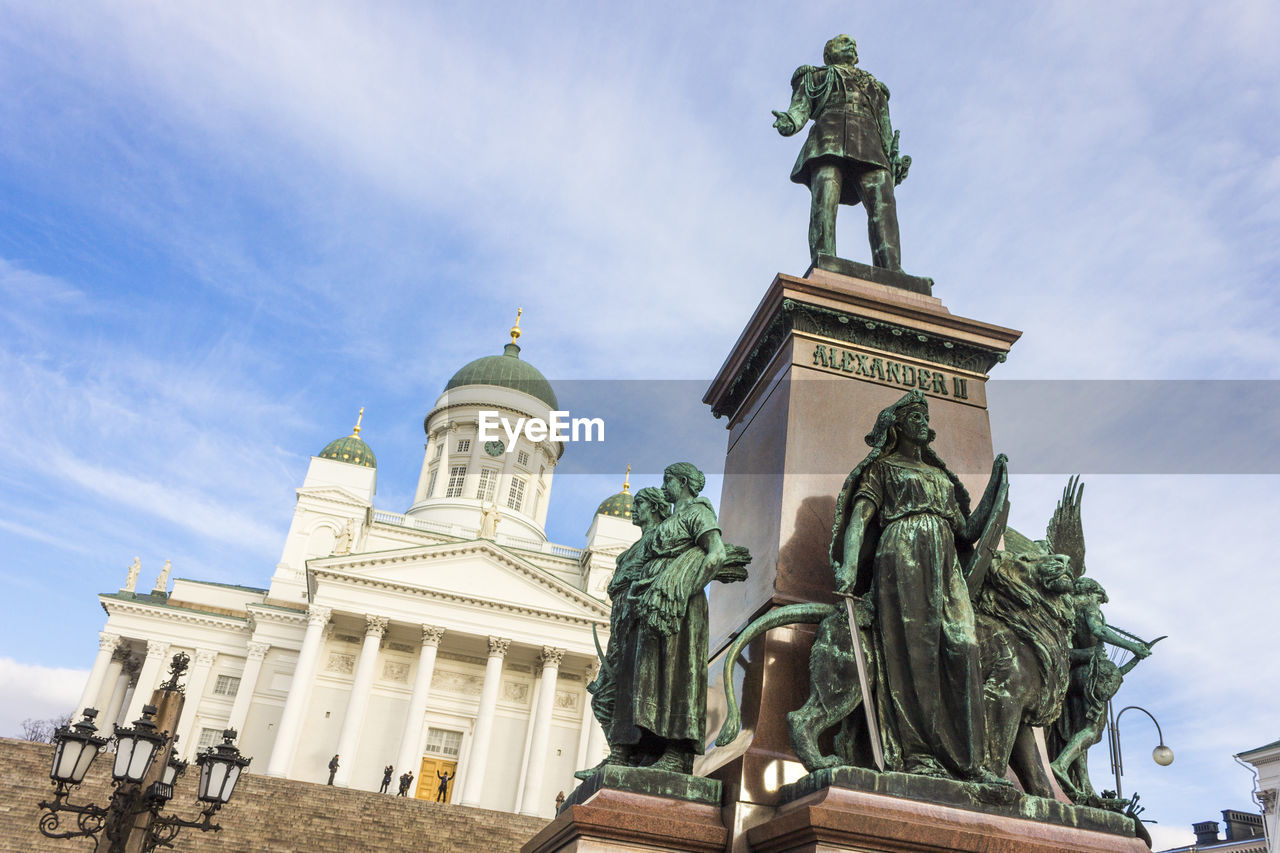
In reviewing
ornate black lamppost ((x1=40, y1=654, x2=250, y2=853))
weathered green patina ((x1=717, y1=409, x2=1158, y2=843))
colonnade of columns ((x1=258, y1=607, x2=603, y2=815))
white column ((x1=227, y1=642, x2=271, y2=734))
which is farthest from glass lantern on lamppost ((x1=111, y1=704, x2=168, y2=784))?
white column ((x1=227, y1=642, x2=271, y2=734))

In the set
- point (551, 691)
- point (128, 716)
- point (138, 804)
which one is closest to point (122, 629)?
point (128, 716)

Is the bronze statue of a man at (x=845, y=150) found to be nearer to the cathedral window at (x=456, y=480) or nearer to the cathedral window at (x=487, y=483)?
the cathedral window at (x=487, y=483)

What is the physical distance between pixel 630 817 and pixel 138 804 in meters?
6.87

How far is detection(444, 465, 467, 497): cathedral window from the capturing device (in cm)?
6166

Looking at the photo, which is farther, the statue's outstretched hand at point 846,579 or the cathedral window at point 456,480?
the cathedral window at point 456,480

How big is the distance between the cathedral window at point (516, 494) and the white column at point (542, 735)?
1571cm

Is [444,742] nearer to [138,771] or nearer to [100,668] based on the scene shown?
[100,668]

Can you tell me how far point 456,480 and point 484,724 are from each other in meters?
21.2

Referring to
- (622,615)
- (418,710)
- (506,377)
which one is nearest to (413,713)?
(418,710)

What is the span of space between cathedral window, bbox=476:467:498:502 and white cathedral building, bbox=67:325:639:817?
2360 mm

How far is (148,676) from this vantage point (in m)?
51.5

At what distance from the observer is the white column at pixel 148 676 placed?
50.1 m

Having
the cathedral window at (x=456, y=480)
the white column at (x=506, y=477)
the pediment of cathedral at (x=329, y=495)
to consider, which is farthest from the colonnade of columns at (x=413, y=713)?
the cathedral window at (x=456, y=480)

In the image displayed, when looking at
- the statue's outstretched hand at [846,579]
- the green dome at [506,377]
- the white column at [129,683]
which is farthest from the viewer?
the green dome at [506,377]
